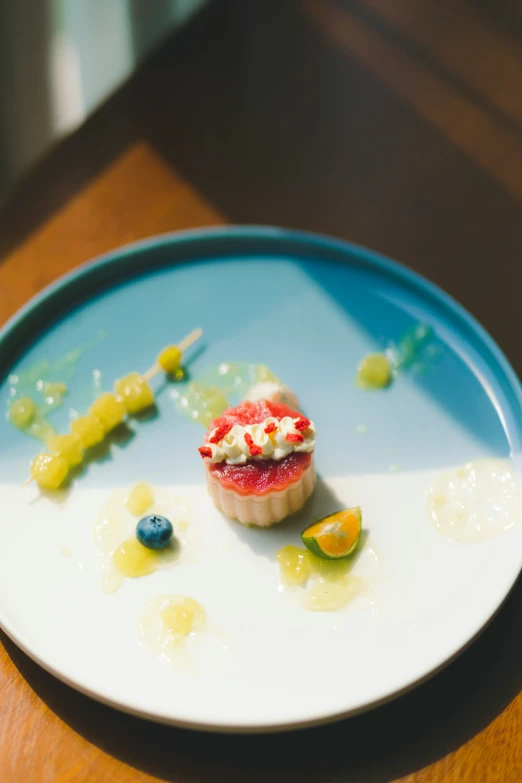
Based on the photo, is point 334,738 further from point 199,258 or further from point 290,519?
point 199,258

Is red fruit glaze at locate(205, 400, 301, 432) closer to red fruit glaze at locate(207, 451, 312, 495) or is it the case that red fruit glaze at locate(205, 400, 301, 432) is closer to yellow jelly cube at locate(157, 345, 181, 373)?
red fruit glaze at locate(207, 451, 312, 495)

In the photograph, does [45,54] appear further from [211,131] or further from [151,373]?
[151,373]

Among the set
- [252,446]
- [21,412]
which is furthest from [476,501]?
[21,412]

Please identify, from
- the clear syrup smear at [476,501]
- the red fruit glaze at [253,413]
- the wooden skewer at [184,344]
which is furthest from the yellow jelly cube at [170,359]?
the clear syrup smear at [476,501]

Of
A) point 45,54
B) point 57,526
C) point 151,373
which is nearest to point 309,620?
point 57,526

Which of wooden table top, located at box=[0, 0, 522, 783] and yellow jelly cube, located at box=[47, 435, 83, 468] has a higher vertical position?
wooden table top, located at box=[0, 0, 522, 783]

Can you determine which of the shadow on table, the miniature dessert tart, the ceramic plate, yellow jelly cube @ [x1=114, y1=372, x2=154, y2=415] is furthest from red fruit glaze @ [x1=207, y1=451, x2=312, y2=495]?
the shadow on table

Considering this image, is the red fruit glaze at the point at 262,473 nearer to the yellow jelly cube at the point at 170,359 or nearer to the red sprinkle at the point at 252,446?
the red sprinkle at the point at 252,446
